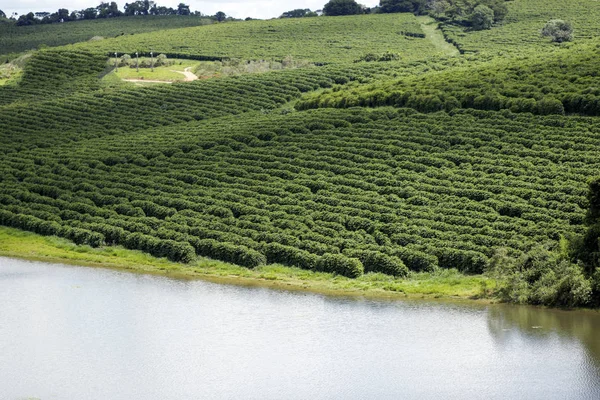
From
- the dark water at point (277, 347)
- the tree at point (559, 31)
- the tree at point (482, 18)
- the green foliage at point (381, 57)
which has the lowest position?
the dark water at point (277, 347)

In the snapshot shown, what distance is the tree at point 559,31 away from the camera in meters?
122

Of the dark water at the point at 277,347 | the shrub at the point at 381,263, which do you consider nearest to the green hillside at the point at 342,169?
the shrub at the point at 381,263

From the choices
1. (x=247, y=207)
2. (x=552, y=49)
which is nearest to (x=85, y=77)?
(x=552, y=49)

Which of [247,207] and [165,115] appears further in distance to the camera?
[165,115]

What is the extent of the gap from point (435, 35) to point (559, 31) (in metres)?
26.5

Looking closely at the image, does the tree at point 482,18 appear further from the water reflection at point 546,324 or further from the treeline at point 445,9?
the water reflection at point 546,324

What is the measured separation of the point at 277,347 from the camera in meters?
46.8

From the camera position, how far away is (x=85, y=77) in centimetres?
12456

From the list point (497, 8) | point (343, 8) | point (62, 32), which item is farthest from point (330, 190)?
point (62, 32)

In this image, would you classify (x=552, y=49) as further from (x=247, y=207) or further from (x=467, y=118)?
(x=247, y=207)

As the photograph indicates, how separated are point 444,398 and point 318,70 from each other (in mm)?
78813

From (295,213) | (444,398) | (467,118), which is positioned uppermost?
(467,118)

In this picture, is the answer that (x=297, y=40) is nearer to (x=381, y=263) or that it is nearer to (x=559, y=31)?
(x=559, y=31)

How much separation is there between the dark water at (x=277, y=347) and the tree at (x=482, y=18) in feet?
318
